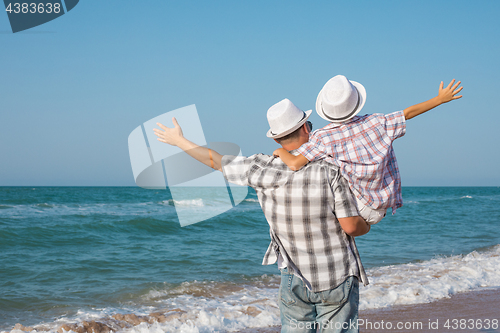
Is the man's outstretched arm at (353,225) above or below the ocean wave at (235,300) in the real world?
above

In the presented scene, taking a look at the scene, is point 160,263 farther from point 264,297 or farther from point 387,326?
point 387,326

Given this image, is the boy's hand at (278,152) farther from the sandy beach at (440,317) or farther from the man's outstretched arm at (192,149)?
the sandy beach at (440,317)

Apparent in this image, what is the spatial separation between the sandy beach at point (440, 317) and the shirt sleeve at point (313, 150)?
8.57ft

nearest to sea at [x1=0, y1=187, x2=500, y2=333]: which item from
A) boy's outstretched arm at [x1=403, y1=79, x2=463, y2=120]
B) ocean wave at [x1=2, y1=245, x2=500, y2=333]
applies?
ocean wave at [x1=2, y1=245, x2=500, y2=333]

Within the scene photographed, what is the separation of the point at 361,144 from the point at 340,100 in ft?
0.69

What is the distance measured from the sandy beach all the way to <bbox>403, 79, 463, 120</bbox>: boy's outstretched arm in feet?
8.00

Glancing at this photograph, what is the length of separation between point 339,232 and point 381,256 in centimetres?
729

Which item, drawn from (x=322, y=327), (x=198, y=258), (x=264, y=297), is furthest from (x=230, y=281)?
(x=322, y=327)

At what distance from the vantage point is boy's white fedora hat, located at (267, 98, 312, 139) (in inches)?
61.5

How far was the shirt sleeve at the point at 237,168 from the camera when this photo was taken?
1.57 meters

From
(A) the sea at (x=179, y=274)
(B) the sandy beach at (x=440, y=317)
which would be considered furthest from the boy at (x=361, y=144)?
(B) the sandy beach at (x=440, y=317)

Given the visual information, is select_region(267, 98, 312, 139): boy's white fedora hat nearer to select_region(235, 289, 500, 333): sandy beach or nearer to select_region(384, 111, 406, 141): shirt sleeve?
select_region(384, 111, 406, 141): shirt sleeve

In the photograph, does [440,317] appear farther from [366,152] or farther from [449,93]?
[366,152]

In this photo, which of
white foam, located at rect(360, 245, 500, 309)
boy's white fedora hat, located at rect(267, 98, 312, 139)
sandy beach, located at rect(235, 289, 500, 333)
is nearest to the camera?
boy's white fedora hat, located at rect(267, 98, 312, 139)
